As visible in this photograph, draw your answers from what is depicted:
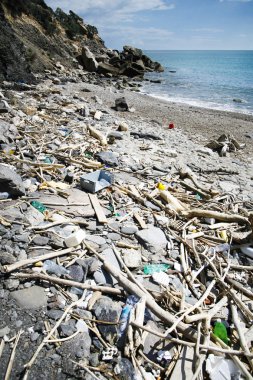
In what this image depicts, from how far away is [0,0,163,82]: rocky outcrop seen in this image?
15680 mm

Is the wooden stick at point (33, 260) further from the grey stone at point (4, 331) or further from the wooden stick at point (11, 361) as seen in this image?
the wooden stick at point (11, 361)

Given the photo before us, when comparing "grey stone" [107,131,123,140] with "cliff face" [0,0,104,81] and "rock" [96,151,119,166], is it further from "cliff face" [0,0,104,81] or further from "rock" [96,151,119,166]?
"cliff face" [0,0,104,81]

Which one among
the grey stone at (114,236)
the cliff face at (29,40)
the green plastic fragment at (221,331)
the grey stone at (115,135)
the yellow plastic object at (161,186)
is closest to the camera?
the green plastic fragment at (221,331)

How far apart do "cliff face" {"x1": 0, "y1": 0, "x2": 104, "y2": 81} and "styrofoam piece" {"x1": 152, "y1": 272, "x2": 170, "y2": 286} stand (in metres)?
15.5

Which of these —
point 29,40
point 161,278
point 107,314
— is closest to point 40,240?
point 107,314

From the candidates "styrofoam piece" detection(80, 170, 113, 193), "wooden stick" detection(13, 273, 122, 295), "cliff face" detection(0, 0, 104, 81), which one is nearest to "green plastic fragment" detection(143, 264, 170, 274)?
"wooden stick" detection(13, 273, 122, 295)

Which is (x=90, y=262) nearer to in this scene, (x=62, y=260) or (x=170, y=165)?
(x=62, y=260)

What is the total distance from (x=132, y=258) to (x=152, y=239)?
0.60 m

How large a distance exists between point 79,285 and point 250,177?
20.8ft

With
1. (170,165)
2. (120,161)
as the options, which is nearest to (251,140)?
(170,165)

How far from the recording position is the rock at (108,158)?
6.17 meters

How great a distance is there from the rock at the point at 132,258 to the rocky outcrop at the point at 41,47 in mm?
15031

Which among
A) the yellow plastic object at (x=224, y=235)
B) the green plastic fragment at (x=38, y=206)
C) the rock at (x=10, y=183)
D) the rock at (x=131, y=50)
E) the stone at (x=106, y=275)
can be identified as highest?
the rock at (x=131, y=50)

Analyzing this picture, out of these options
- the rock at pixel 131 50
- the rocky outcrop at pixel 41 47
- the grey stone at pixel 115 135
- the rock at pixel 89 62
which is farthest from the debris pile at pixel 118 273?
the rock at pixel 131 50
